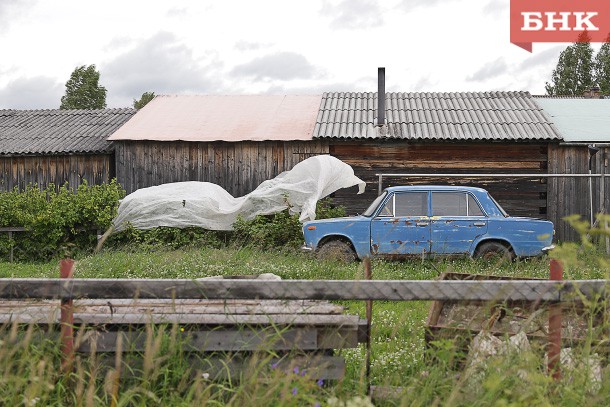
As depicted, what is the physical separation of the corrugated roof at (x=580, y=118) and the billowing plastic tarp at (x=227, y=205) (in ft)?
20.0

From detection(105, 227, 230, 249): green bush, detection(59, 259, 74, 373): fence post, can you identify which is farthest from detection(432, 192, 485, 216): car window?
detection(59, 259, 74, 373): fence post

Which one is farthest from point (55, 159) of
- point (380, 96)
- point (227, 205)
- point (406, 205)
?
point (406, 205)

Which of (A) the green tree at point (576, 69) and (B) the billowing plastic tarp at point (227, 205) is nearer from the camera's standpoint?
(B) the billowing plastic tarp at point (227, 205)

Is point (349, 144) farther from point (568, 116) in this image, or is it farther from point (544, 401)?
point (544, 401)

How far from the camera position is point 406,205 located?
1188 centimetres

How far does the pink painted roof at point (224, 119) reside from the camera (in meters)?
17.6

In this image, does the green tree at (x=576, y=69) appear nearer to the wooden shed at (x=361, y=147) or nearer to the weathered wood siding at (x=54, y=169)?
the wooden shed at (x=361, y=147)

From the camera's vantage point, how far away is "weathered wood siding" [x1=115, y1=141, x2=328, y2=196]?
57.1 ft

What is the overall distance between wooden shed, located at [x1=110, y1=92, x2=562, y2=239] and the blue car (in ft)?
14.5

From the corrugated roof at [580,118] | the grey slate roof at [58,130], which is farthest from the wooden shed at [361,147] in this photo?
the grey slate roof at [58,130]

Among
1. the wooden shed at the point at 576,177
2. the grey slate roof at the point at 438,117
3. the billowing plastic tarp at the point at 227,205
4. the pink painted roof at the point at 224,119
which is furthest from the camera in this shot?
the pink painted roof at the point at 224,119

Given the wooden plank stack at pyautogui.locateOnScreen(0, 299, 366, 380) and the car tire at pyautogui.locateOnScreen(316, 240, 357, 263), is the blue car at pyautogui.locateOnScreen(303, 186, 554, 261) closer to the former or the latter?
the car tire at pyautogui.locateOnScreen(316, 240, 357, 263)

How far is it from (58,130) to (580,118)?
15.0 m

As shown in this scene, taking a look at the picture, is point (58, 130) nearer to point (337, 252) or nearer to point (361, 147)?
point (361, 147)
